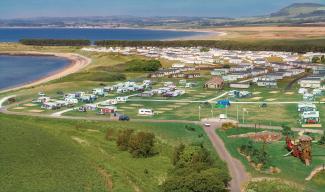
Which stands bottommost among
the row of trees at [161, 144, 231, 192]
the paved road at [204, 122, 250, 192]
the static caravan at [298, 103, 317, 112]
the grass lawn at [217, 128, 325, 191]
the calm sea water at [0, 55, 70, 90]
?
the calm sea water at [0, 55, 70, 90]

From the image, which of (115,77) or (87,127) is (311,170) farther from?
(115,77)

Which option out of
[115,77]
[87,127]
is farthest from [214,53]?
[87,127]

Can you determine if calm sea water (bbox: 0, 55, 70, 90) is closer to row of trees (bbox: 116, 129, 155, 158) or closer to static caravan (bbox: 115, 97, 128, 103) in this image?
static caravan (bbox: 115, 97, 128, 103)

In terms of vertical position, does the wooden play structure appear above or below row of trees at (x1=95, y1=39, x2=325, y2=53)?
below

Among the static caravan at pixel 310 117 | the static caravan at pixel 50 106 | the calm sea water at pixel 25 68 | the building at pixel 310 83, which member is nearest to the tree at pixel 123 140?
the static caravan at pixel 310 117

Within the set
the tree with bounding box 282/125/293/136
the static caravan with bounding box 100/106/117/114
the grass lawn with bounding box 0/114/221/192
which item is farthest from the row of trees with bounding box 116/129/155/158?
the static caravan with bounding box 100/106/117/114

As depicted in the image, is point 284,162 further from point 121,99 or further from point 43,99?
point 43,99

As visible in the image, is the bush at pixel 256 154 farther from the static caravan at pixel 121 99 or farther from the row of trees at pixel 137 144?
the static caravan at pixel 121 99

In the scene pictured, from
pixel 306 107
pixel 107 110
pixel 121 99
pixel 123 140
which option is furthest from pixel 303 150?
pixel 121 99
